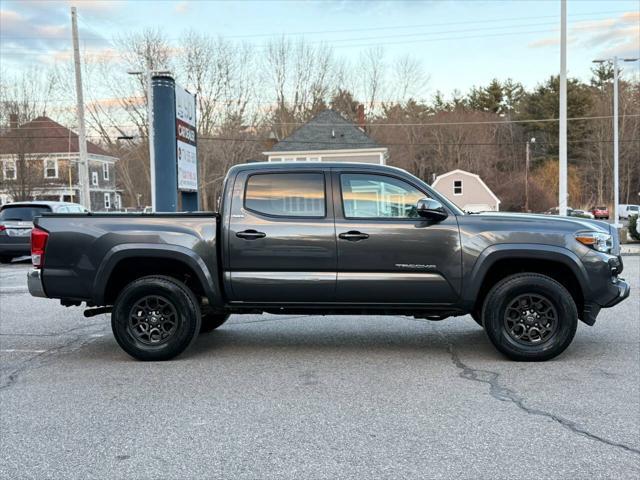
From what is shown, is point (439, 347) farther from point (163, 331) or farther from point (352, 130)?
point (352, 130)

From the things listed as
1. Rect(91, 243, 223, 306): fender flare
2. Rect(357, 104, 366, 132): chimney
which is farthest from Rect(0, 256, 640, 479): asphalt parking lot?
Rect(357, 104, 366, 132): chimney

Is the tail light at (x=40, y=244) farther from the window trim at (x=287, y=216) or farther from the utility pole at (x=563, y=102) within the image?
the utility pole at (x=563, y=102)

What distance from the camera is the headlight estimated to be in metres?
5.55

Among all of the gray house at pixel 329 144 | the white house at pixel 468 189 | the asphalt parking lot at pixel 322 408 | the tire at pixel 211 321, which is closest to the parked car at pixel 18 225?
the asphalt parking lot at pixel 322 408

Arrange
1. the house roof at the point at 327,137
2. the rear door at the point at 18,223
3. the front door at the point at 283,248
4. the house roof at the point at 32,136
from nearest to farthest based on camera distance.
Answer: the front door at the point at 283,248 → the rear door at the point at 18,223 → the house roof at the point at 32,136 → the house roof at the point at 327,137

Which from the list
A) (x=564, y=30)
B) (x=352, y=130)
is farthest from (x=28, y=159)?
(x=564, y=30)

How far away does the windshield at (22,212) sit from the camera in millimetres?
16000

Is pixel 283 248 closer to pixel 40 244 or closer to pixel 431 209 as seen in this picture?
pixel 431 209

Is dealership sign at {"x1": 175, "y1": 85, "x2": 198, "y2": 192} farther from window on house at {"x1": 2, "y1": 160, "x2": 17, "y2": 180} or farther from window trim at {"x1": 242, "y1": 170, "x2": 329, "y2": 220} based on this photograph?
window on house at {"x1": 2, "y1": 160, "x2": 17, "y2": 180}

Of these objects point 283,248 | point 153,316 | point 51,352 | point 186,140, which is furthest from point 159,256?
point 186,140

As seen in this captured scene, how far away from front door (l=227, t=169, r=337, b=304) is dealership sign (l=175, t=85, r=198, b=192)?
6.44 metres

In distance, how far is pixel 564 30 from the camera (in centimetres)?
2141

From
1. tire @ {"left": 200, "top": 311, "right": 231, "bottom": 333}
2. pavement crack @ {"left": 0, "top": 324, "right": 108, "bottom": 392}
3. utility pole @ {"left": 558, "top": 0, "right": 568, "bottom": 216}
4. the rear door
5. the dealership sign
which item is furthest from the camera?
utility pole @ {"left": 558, "top": 0, "right": 568, "bottom": 216}

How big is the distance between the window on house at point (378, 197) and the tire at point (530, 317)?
1.19 metres
